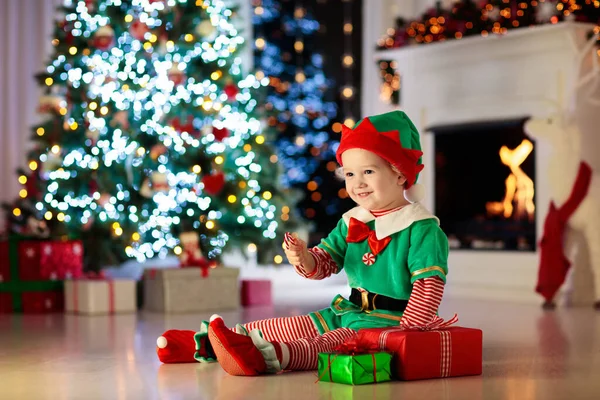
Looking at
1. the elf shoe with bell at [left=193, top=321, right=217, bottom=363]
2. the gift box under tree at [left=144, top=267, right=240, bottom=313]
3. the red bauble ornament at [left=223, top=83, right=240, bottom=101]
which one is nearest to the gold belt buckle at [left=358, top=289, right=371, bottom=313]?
the elf shoe with bell at [left=193, top=321, right=217, bottom=363]

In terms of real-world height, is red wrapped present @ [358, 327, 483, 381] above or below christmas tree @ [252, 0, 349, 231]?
below

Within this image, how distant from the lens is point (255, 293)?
249 inches

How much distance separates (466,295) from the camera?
23.1 feet

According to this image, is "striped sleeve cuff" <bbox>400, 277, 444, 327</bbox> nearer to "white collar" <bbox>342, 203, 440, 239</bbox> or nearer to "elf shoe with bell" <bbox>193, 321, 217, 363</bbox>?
"white collar" <bbox>342, 203, 440, 239</bbox>

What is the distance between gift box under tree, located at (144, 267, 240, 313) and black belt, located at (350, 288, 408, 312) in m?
2.46

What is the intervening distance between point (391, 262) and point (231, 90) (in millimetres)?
3152

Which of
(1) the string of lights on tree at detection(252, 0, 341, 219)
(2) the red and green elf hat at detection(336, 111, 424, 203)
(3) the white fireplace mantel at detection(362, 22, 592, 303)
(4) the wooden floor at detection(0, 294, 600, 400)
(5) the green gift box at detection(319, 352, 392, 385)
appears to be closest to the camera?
(4) the wooden floor at detection(0, 294, 600, 400)

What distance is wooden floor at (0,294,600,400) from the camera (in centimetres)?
310

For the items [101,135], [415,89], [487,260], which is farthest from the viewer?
[415,89]

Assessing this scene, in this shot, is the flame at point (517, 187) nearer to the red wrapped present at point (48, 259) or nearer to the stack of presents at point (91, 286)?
the stack of presents at point (91, 286)

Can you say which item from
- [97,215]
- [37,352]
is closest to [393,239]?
[37,352]

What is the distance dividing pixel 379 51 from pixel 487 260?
1760 mm

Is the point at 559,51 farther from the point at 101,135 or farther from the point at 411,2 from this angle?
the point at 101,135

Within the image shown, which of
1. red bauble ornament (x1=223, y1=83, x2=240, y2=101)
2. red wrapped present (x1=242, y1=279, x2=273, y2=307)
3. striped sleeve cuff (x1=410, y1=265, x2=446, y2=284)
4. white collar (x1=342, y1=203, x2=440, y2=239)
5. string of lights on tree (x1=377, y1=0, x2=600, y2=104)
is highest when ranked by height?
string of lights on tree (x1=377, y1=0, x2=600, y2=104)
